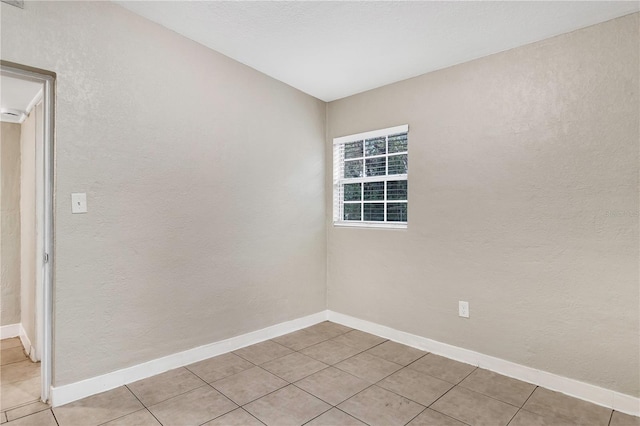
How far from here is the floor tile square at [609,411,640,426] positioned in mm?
1973

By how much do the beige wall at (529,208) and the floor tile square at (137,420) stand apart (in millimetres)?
2064

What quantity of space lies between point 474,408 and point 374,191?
1993mm

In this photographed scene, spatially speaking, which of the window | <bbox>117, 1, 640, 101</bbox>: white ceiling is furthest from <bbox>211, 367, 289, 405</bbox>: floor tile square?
<bbox>117, 1, 640, 101</bbox>: white ceiling

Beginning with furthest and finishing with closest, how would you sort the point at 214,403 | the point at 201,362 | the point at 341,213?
1. the point at 341,213
2. the point at 201,362
3. the point at 214,403

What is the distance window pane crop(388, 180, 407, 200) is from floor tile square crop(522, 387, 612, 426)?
5.79ft

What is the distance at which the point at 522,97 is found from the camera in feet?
8.13

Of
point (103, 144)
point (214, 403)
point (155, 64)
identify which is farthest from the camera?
point (155, 64)

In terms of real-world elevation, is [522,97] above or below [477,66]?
below

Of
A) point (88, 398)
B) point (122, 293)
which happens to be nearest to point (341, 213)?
point (122, 293)

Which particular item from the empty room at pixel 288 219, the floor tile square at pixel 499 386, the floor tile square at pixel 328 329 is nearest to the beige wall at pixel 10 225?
the empty room at pixel 288 219

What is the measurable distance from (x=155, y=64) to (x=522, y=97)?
8.80 ft

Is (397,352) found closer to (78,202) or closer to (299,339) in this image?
(299,339)

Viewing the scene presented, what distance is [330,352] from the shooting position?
2.99m

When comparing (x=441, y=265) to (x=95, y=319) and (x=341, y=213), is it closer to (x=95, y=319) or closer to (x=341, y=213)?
(x=341, y=213)
